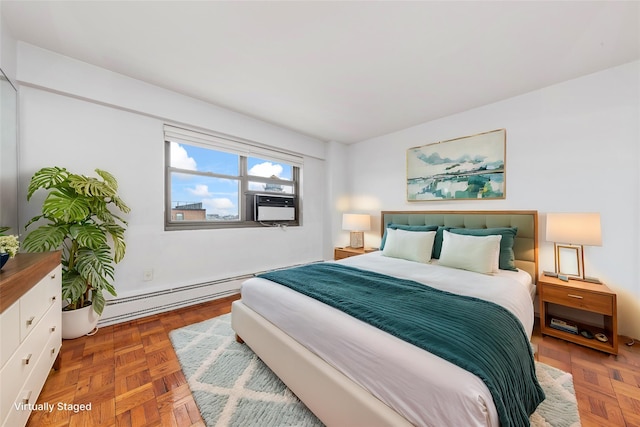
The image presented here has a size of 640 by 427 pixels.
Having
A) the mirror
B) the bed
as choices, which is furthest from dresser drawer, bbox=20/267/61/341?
the bed

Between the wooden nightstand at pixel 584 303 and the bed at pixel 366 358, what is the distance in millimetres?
177

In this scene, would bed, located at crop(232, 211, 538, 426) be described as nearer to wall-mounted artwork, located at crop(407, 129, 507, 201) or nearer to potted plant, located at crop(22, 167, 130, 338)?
wall-mounted artwork, located at crop(407, 129, 507, 201)

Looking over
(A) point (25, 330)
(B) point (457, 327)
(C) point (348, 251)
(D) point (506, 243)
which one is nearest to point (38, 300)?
(A) point (25, 330)

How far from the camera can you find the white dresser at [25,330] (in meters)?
0.99

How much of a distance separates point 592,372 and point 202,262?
3639 mm

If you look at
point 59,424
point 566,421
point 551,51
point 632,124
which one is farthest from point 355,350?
point 632,124

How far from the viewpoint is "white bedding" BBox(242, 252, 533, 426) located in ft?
2.79

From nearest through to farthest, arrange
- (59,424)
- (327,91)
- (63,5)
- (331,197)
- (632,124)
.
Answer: (59,424) → (63,5) → (632,124) → (327,91) → (331,197)

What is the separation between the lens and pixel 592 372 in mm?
1706

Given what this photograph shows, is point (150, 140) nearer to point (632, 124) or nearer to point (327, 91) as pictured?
point (327, 91)

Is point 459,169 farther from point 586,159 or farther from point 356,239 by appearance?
point 356,239

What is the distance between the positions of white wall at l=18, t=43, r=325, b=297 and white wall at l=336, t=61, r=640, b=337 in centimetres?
295

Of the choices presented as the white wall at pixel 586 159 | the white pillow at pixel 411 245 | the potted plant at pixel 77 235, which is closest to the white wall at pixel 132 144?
the potted plant at pixel 77 235

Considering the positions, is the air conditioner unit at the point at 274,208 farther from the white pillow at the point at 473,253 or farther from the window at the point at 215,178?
the white pillow at the point at 473,253
